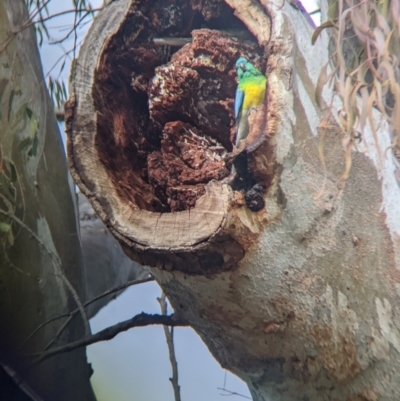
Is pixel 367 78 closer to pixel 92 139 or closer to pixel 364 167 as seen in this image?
pixel 364 167

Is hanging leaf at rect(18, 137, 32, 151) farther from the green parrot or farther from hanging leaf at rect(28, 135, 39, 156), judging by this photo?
the green parrot

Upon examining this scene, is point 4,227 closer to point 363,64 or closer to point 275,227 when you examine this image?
point 275,227

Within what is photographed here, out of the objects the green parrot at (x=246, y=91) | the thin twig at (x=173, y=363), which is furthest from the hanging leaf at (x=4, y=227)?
the green parrot at (x=246, y=91)

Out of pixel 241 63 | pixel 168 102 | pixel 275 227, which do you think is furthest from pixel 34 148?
pixel 275 227

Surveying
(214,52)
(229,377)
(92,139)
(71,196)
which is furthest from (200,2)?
(229,377)

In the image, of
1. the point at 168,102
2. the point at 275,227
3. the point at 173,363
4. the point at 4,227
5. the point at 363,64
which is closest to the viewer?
the point at 275,227
